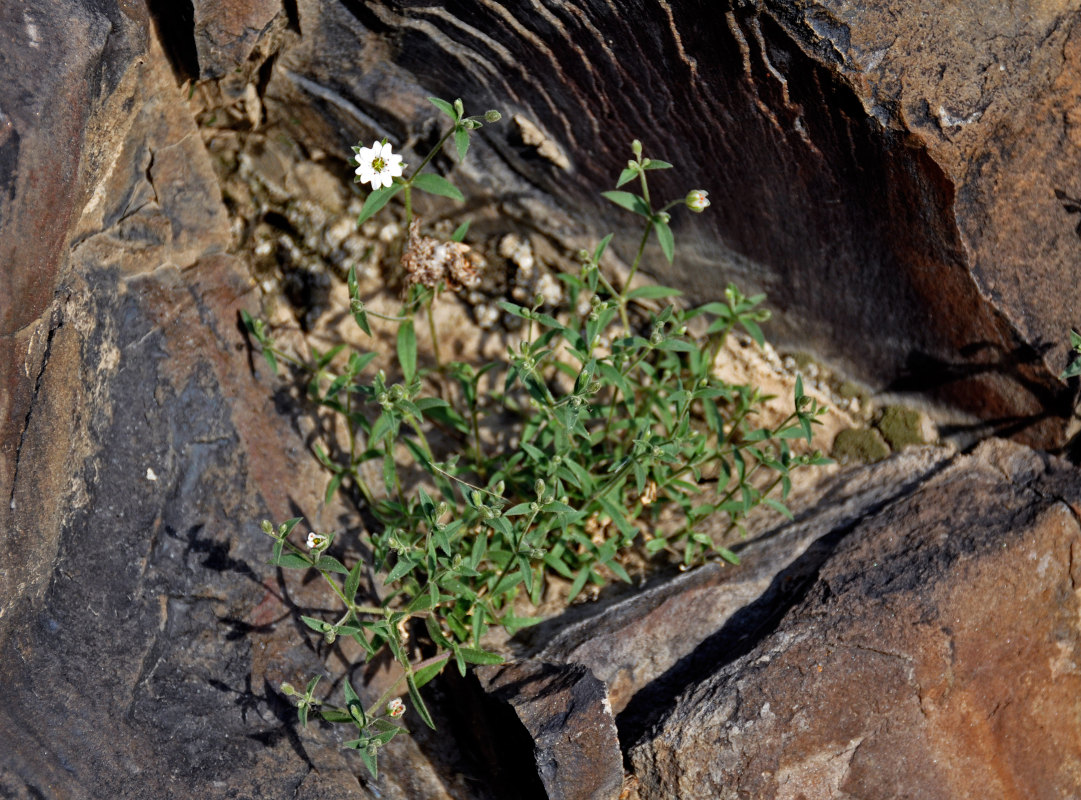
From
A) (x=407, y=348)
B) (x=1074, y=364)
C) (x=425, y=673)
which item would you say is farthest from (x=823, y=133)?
(x=425, y=673)

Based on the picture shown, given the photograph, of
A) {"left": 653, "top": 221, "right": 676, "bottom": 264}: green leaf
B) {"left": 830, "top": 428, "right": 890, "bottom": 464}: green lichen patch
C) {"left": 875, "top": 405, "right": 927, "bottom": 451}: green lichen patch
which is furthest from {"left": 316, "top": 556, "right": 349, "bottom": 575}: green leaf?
{"left": 875, "top": 405, "right": 927, "bottom": 451}: green lichen patch

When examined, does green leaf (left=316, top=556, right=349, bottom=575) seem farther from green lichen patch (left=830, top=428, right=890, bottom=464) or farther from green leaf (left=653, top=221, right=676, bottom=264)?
green lichen patch (left=830, top=428, right=890, bottom=464)

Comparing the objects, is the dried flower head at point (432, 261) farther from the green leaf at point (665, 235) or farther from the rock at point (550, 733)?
the rock at point (550, 733)

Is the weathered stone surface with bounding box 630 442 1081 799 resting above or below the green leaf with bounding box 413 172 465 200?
below

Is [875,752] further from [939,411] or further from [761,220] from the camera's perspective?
[761,220]

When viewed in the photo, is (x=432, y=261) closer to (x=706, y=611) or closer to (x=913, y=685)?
(x=706, y=611)

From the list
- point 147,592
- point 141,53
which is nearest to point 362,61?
point 141,53
